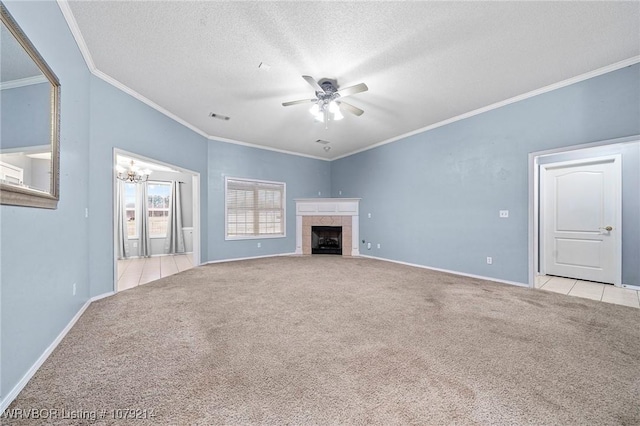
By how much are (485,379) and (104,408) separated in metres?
2.29

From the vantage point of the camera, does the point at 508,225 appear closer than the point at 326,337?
No

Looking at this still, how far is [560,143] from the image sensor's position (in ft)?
11.2

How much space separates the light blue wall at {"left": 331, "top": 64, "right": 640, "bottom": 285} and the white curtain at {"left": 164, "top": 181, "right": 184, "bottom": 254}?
5.53m

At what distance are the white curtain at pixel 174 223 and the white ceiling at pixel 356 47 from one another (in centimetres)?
369

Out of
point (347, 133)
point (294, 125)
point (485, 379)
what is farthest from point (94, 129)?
point (485, 379)

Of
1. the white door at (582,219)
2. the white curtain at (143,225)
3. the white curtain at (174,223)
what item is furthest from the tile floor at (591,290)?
the white curtain at (143,225)

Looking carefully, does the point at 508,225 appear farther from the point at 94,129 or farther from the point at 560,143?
the point at 94,129

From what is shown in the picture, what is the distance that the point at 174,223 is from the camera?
7199 millimetres

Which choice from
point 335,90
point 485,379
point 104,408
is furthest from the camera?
point 335,90

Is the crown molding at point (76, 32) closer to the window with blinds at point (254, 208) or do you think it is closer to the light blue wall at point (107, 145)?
the light blue wall at point (107, 145)

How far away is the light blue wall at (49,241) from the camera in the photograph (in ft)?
4.75

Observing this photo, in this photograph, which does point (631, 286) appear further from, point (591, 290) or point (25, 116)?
point (25, 116)

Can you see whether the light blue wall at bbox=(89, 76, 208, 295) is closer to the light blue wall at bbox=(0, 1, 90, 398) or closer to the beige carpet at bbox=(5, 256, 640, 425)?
the light blue wall at bbox=(0, 1, 90, 398)

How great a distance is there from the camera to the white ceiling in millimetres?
2156
